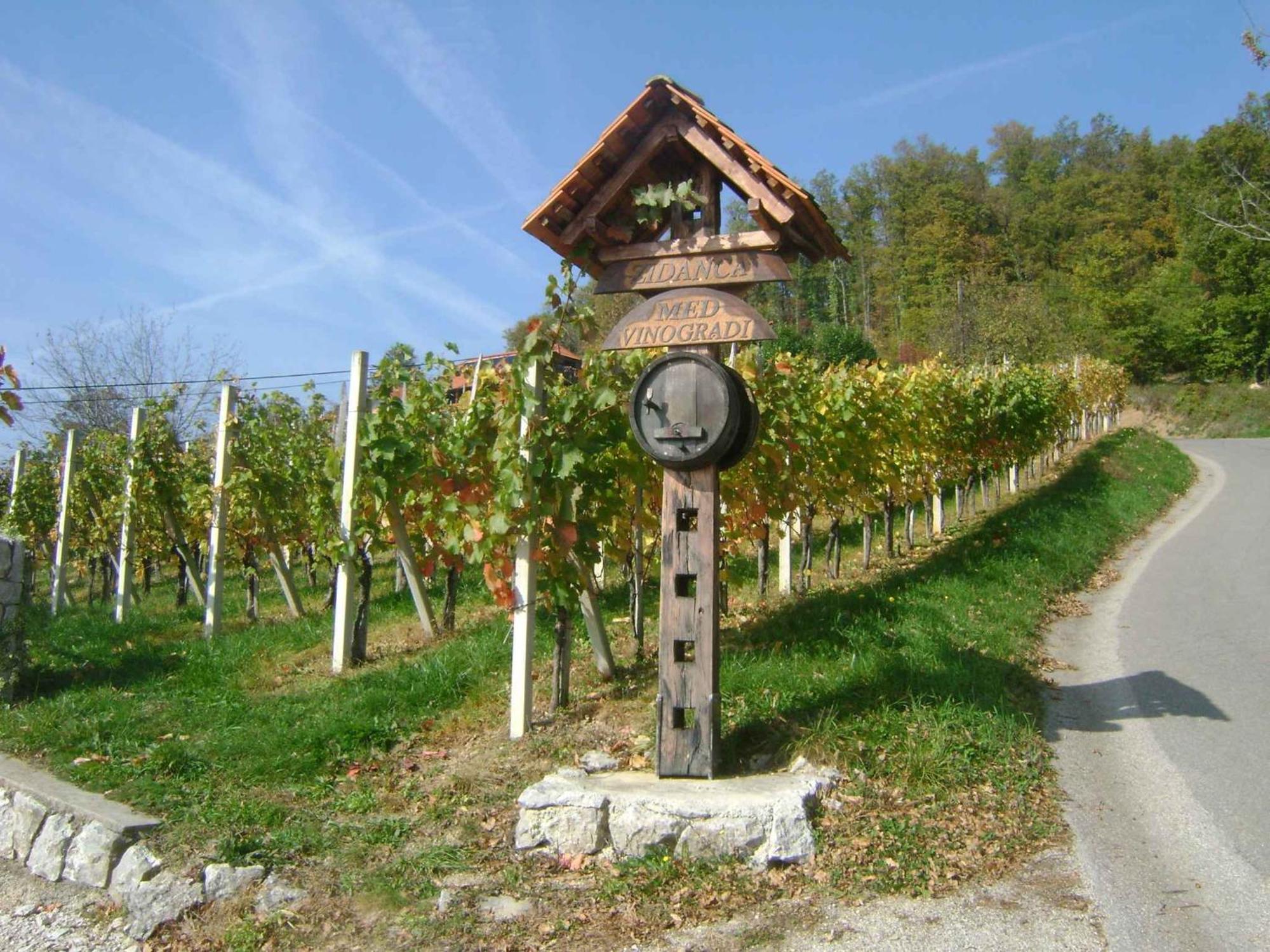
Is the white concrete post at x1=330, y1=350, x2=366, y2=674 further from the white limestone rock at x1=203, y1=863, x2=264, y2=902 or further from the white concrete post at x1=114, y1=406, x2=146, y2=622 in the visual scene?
the white concrete post at x1=114, y1=406, x2=146, y2=622

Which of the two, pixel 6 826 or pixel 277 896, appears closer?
pixel 277 896

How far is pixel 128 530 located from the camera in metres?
10.7

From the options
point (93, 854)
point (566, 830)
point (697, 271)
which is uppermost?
point (697, 271)

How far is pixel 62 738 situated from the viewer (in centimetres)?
615

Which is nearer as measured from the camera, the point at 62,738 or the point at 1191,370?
the point at 62,738

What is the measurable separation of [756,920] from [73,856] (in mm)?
3310

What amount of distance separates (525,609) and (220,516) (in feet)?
16.5

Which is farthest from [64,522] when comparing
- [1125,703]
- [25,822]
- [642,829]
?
[1125,703]

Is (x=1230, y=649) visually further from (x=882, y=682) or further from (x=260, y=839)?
(x=260, y=839)

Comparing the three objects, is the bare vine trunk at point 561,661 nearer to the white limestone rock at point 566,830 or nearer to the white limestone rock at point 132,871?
the white limestone rock at point 566,830

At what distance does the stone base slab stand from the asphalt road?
1237 mm

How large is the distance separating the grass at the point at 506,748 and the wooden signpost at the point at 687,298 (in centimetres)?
66

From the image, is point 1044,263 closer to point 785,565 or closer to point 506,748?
point 785,565

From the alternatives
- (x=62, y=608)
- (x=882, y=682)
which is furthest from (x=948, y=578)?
(x=62, y=608)
